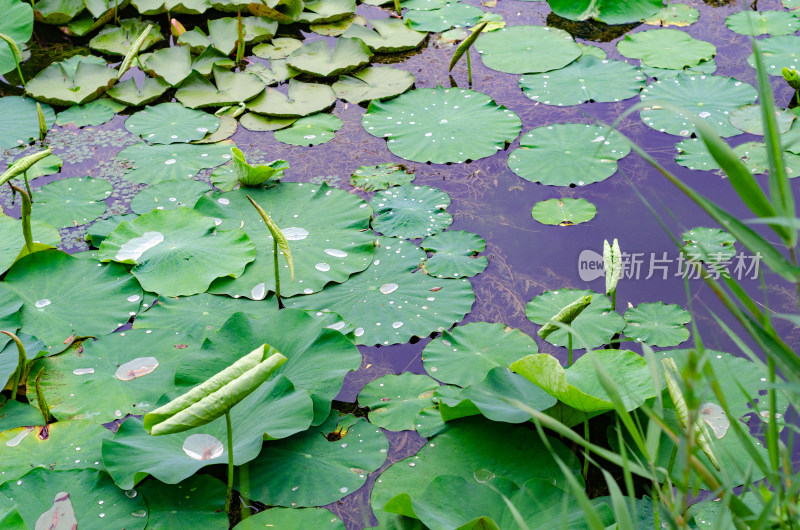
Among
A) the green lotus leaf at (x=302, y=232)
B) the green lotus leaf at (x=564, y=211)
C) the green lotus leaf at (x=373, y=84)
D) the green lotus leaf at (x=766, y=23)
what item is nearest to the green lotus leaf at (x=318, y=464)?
the green lotus leaf at (x=302, y=232)

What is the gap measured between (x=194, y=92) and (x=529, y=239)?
2009 millimetres

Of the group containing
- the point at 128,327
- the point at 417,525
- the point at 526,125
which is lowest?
the point at 128,327

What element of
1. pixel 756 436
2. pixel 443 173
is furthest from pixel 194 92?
pixel 756 436

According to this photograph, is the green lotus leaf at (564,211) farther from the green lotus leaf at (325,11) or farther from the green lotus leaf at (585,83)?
the green lotus leaf at (325,11)

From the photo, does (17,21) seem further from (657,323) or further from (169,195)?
(657,323)

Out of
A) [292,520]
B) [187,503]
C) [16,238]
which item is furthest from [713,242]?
[16,238]

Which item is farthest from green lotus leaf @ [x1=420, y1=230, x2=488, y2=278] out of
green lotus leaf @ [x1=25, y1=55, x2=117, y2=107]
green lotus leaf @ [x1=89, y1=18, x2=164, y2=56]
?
green lotus leaf @ [x1=89, y1=18, x2=164, y2=56]

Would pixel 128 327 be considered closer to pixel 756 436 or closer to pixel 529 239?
pixel 529 239

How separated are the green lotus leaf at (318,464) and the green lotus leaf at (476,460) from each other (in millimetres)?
84

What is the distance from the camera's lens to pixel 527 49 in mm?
3998

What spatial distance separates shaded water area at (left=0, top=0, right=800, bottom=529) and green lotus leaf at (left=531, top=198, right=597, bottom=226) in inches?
1.2

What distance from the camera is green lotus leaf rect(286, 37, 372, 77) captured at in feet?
12.6

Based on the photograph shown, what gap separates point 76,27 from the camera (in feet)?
14.1

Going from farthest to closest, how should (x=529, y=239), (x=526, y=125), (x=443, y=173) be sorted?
(x=526, y=125)
(x=443, y=173)
(x=529, y=239)
